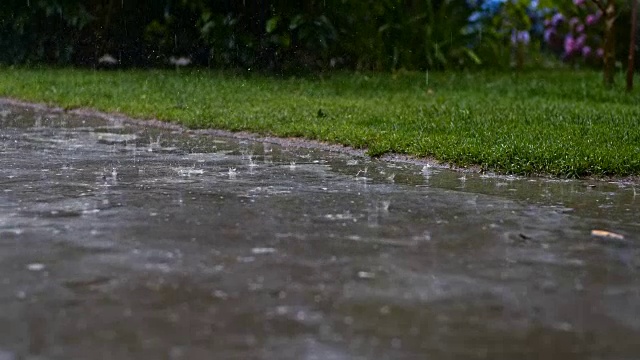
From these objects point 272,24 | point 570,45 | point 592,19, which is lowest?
point 570,45

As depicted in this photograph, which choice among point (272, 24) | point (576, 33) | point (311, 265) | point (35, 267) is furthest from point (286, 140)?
point (576, 33)

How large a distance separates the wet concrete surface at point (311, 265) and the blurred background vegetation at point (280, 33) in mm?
10480

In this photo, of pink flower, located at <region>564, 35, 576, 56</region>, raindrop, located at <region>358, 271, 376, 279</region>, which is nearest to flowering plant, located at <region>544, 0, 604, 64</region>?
pink flower, located at <region>564, 35, 576, 56</region>

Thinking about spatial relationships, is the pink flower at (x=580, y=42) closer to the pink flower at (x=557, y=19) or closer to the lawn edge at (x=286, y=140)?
the pink flower at (x=557, y=19)

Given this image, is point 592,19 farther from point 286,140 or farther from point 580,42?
point 286,140

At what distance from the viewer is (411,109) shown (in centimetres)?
1064

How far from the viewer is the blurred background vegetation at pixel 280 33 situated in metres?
17.1

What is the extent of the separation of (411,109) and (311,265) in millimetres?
6821

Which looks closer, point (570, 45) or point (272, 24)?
point (272, 24)

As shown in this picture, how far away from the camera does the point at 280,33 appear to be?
17094 millimetres

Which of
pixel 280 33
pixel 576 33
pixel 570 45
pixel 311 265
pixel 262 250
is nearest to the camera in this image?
pixel 311 265

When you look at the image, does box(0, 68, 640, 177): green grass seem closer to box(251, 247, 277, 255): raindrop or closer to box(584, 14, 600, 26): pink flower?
box(251, 247, 277, 255): raindrop

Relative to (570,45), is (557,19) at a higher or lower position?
higher

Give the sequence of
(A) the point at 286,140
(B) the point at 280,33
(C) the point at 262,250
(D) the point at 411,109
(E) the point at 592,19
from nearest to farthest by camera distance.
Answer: (C) the point at 262,250 < (A) the point at 286,140 < (D) the point at 411,109 < (B) the point at 280,33 < (E) the point at 592,19
